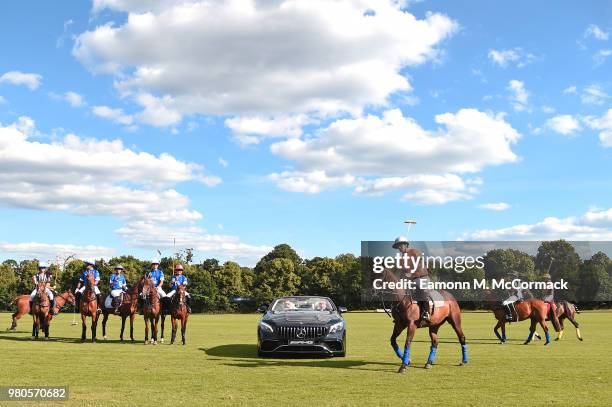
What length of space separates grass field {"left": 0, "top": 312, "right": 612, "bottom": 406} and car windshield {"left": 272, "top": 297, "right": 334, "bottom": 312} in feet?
4.78

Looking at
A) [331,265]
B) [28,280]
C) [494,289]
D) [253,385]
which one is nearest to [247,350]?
[253,385]

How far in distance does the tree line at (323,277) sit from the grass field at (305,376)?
204ft

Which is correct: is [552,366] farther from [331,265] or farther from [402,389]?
[331,265]

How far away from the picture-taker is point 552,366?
571 inches

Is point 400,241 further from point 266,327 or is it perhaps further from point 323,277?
point 323,277

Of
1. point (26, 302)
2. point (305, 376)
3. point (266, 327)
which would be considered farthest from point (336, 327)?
point (26, 302)

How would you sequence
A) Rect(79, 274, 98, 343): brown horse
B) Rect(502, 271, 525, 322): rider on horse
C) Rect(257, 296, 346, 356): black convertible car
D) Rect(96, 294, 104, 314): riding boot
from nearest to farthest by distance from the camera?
Rect(257, 296, 346, 356): black convertible car < Rect(79, 274, 98, 343): brown horse < Rect(96, 294, 104, 314): riding boot < Rect(502, 271, 525, 322): rider on horse

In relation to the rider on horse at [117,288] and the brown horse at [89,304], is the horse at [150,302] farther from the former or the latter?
the brown horse at [89,304]

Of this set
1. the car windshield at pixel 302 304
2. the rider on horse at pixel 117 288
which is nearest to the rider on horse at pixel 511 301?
the car windshield at pixel 302 304

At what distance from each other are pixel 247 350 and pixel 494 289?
217 ft

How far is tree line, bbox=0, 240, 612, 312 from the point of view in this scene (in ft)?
267

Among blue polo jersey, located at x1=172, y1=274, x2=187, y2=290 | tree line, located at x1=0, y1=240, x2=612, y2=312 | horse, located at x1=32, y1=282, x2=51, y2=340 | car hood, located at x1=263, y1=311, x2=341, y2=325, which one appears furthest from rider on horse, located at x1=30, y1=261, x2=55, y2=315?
tree line, located at x1=0, y1=240, x2=612, y2=312

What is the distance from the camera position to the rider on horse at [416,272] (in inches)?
504

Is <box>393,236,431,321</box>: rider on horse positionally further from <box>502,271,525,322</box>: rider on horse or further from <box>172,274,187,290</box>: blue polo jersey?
<box>502,271,525,322</box>: rider on horse
